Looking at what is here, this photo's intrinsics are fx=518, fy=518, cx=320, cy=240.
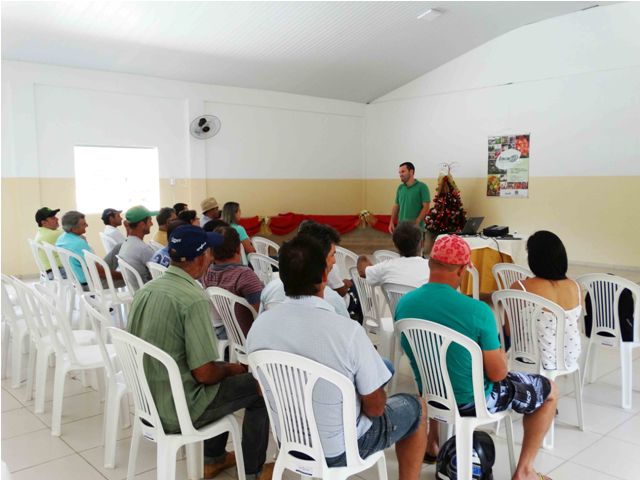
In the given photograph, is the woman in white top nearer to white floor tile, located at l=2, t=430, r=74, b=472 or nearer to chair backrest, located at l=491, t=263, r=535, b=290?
chair backrest, located at l=491, t=263, r=535, b=290

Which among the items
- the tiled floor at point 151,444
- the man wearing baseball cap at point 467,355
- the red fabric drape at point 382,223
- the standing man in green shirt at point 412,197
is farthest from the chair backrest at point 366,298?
the red fabric drape at point 382,223

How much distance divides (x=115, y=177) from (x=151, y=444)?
21.2 feet

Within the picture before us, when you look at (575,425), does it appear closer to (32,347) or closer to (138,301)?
(138,301)

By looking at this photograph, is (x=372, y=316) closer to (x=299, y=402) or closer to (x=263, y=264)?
(x=263, y=264)

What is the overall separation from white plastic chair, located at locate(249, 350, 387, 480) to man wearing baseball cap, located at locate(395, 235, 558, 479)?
0.47 meters

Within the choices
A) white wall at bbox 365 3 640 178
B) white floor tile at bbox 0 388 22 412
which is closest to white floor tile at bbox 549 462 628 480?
white floor tile at bbox 0 388 22 412

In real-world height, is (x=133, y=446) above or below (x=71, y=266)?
below

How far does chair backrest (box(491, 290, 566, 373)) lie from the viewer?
8.32 ft

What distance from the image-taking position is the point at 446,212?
28.1 feet

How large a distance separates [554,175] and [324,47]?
4.21 metres

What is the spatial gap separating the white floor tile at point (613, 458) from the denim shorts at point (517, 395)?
23.7 inches

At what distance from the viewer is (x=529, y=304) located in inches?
104

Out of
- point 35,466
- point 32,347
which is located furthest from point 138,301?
point 32,347

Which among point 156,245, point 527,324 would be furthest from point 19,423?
point 527,324
